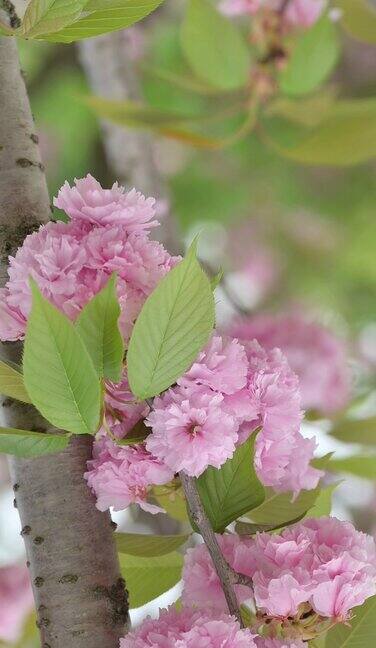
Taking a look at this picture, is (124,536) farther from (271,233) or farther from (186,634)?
(271,233)

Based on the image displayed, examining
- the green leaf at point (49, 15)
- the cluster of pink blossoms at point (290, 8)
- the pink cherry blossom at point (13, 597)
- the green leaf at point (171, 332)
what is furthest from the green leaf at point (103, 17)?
the pink cherry blossom at point (13, 597)

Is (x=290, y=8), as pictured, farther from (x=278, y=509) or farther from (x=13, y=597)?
(x=13, y=597)

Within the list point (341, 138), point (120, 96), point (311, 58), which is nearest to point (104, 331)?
point (341, 138)

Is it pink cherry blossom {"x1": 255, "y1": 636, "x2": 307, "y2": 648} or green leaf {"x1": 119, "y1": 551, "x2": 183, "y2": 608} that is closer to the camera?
pink cherry blossom {"x1": 255, "y1": 636, "x2": 307, "y2": 648}

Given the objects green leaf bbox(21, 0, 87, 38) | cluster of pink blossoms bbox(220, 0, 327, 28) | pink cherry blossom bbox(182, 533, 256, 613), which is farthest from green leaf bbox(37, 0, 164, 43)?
cluster of pink blossoms bbox(220, 0, 327, 28)

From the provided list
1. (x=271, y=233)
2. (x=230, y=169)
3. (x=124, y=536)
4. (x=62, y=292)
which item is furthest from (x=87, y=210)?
(x=271, y=233)

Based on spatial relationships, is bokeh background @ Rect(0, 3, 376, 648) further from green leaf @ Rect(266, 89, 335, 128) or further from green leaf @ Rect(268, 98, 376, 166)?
green leaf @ Rect(268, 98, 376, 166)
